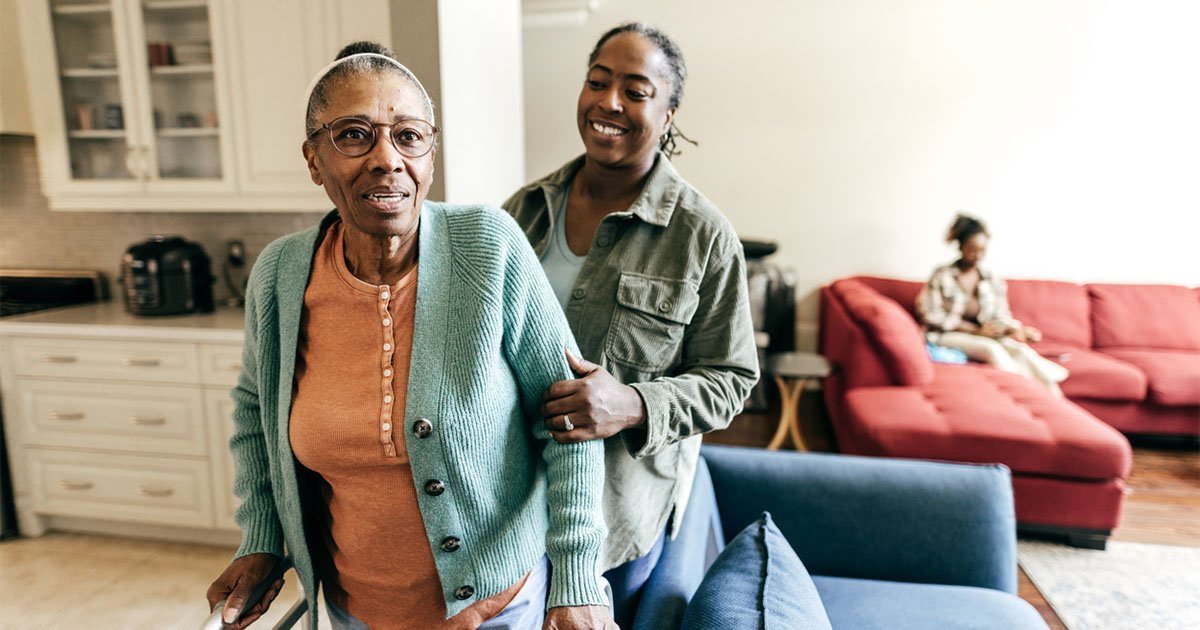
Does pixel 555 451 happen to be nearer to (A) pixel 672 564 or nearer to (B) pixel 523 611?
(B) pixel 523 611

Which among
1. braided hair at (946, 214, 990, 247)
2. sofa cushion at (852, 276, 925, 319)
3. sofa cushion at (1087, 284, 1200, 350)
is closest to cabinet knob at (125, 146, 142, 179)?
sofa cushion at (852, 276, 925, 319)

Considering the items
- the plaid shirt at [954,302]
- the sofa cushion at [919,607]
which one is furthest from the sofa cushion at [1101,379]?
the sofa cushion at [919,607]

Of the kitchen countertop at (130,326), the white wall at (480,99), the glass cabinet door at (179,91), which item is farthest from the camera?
the glass cabinet door at (179,91)

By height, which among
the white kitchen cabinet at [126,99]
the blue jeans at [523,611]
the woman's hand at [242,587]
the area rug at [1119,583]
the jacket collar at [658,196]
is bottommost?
A: the area rug at [1119,583]

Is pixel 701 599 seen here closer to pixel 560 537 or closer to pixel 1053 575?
pixel 560 537

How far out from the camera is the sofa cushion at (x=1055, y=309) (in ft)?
12.5

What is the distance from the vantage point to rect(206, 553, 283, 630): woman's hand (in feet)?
2.88

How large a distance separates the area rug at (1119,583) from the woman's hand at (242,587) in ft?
7.46

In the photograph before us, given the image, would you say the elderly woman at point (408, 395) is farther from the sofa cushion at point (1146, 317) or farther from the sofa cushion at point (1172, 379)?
the sofa cushion at point (1146, 317)

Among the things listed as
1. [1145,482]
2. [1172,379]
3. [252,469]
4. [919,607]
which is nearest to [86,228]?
[252,469]

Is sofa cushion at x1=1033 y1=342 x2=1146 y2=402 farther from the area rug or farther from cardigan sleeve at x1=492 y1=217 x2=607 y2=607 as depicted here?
cardigan sleeve at x1=492 y1=217 x2=607 y2=607

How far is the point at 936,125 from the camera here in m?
4.18

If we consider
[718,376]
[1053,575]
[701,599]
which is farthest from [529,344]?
[1053,575]

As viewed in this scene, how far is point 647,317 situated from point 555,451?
32 cm
